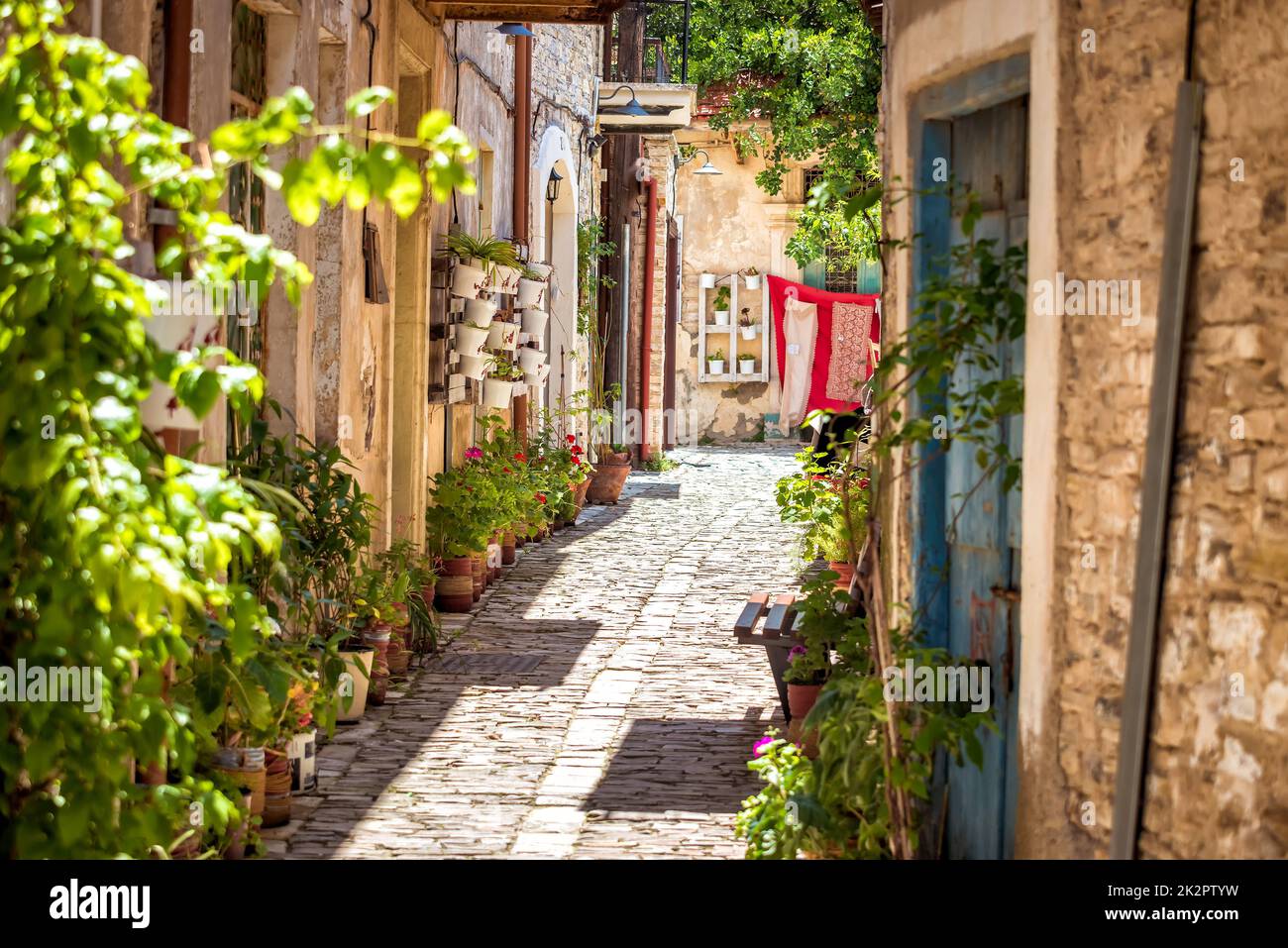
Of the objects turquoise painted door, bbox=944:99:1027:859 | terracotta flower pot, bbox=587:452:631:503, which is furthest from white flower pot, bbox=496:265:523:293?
turquoise painted door, bbox=944:99:1027:859

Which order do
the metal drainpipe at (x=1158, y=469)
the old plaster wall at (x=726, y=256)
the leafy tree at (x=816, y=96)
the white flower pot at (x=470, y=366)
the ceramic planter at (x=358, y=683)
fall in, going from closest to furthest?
the metal drainpipe at (x=1158, y=469) → the ceramic planter at (x=358, y=683) → the white flower pot at (x=470, y=366) → the leafy tree at (x=816, y=96) → the old plaster wall at (x=726, y=256)

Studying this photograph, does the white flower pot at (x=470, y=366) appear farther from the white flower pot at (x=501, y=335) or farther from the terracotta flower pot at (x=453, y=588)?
the terracotta flower pot at (x=453, y=588)

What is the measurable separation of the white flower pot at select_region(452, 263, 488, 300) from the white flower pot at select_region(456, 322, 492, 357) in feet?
0.67

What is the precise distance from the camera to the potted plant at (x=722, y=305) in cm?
2683

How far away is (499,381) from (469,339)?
1.31m

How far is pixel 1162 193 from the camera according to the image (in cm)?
378

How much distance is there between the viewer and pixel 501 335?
463 inches

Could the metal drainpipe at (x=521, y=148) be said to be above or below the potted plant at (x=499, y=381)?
above

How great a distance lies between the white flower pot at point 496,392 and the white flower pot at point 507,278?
0.68 meters

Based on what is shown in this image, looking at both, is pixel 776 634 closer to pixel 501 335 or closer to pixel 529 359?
pixel 501 335

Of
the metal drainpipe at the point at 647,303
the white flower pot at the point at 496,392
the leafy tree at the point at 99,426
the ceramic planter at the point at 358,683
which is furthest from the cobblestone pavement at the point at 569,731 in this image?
the metal drainpipe at the point at 647,303

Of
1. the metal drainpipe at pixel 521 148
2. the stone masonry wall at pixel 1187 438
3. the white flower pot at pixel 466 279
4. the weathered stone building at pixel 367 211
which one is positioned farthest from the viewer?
the metal drainpipe at pixel 521 148

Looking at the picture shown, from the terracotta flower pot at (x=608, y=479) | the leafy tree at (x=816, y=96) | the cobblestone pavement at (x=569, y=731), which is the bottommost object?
the cobblestone pavement at (x=569, y=731)
